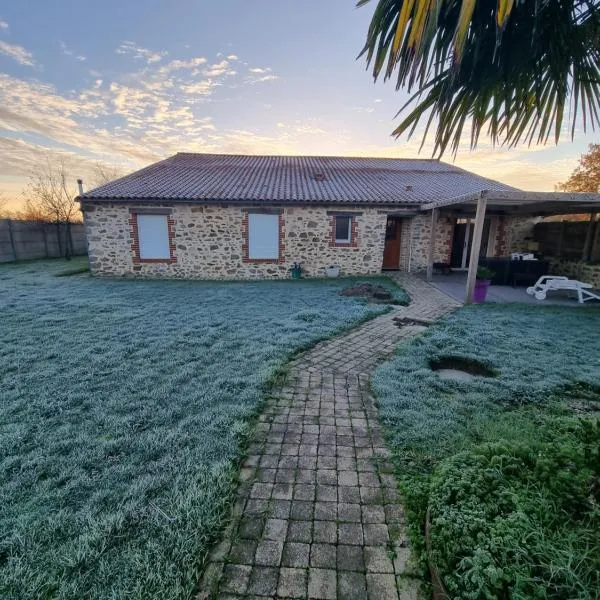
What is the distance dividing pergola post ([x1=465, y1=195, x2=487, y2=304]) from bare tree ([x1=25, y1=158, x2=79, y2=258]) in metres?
18.4

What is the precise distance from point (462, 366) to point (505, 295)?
5747mm

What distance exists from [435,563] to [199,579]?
1.21 meters

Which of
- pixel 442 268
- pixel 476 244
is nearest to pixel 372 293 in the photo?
pixel 476 244

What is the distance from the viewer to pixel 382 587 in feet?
5.04

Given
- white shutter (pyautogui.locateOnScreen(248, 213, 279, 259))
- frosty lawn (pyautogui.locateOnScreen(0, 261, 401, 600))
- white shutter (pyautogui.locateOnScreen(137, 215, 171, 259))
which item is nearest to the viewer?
frosty lawn (pyautogui.locateOnScreen(0, 261, 401, 600))

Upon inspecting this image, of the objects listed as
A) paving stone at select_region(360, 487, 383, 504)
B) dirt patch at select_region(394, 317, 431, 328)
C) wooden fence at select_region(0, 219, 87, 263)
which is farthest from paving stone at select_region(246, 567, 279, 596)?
wooden fence at select_region(0, 219, 87, 263)

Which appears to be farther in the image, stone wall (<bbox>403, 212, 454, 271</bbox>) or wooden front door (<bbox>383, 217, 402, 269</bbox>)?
wooden front door (<bbox>383, 217, 402, 269</bbox>)

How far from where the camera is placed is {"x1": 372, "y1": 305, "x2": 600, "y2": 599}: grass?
4.25 ft

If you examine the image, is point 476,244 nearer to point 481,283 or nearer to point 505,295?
point 481,283

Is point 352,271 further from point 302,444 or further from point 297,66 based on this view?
point 302,444

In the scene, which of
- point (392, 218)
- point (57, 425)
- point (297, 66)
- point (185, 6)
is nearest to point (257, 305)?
point (57, 425)

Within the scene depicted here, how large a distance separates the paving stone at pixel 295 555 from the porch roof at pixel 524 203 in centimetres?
757

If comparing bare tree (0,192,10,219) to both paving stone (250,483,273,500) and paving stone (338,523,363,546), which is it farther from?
paving stone (338,523,363,546)

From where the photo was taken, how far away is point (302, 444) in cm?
265
